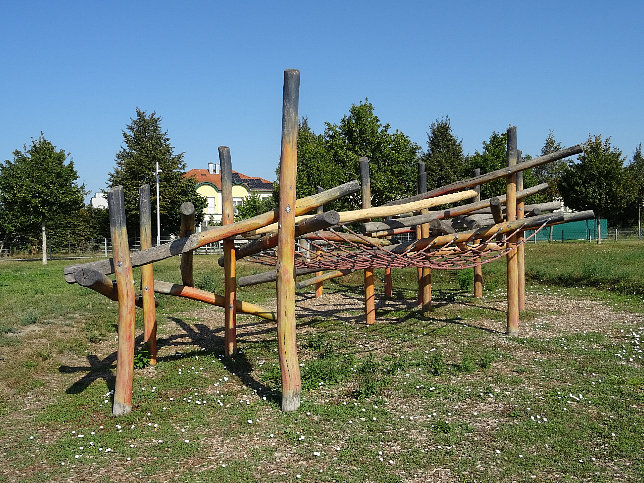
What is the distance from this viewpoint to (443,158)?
155 ft

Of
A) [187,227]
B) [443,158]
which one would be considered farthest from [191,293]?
[443,158]

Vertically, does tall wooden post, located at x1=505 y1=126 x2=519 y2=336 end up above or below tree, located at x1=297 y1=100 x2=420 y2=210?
below

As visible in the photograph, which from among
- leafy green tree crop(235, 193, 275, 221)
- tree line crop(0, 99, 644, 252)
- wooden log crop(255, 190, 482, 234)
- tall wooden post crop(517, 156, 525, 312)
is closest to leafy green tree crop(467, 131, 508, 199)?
tree line crop(0, 99, 644, 252)

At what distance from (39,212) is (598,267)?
27054 mm

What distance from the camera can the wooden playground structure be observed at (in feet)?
21.1

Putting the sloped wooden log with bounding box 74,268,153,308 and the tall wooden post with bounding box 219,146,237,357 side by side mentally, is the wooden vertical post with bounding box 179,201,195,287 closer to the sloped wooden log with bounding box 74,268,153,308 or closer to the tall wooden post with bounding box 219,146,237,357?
the tall wooden post with bounding box 219,146,237,357

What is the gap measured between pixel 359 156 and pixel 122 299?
26.5 m

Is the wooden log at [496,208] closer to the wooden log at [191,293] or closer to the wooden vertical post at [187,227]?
the wooden log at [191,293]

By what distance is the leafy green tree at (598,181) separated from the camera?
30.2m

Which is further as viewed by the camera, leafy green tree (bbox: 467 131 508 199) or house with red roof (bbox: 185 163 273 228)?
house with red roof (bbox: 185 163 273 228)

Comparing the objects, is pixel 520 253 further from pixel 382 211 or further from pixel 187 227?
pixel 187 227

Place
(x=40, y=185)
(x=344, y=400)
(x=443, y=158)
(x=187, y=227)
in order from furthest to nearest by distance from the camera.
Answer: (x=443, y=158), (x=40, y=185), (x=187, y=227), (x=344, y=400)

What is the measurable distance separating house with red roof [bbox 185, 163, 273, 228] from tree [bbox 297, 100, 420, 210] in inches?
795

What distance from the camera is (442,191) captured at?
35.1 ft
